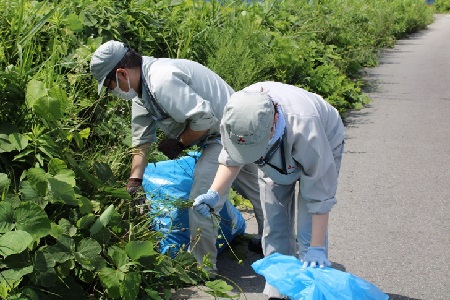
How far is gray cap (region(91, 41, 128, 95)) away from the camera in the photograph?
16.5 feet

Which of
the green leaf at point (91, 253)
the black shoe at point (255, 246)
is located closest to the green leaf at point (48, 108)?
the green leaf at point (91, 253)

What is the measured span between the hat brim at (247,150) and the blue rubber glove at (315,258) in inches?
22.9

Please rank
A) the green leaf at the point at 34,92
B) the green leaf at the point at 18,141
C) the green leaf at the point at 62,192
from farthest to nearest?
the green leaf at the point at 34,92
the green leaf at the point at 18,141
the green leaf at the point at 62,192

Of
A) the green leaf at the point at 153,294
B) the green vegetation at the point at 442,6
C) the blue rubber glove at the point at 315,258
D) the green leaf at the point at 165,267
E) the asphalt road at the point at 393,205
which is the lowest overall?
the green vegetation at the point at 442,6

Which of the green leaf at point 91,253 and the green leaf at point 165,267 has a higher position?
the green leaf at point 91,253

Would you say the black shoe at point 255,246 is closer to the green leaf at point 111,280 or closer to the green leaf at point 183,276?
the green leaf at point 183,276

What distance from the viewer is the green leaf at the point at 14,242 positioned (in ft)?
12.8

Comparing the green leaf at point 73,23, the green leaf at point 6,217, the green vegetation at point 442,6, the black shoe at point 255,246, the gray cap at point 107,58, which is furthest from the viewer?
the green vegetation at point 442,6

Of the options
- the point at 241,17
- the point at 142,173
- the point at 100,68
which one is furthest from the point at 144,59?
the point at 241,17

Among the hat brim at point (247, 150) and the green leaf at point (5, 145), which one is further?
the green leaf at point (5, 145)

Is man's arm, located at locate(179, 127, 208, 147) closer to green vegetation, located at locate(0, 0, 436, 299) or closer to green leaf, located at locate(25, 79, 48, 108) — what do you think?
green vegetation, located at locate(0, 0, 436, 299)

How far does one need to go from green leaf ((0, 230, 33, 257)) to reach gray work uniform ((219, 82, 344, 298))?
3.72ft

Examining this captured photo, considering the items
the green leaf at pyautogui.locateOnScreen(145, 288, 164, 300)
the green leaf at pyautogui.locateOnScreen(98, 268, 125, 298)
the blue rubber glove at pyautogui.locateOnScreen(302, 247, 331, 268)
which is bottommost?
the green leaf at pyautogui.locateOnScreen(145, 288, 164, 300)

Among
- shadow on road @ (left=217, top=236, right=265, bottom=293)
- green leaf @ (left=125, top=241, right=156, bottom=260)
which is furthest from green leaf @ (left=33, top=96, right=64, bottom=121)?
shadow on road @ (left=217, top=236, right=265, bottom=293)
